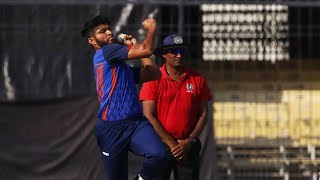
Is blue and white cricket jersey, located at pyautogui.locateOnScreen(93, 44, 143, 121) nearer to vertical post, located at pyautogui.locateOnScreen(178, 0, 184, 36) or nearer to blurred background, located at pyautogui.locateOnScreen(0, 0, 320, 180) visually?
blurred background, located at pyautogui.locateOnScreen(0, 0, 320, 180)

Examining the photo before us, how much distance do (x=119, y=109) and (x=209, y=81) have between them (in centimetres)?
387

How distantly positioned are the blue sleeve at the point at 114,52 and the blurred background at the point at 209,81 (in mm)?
3067

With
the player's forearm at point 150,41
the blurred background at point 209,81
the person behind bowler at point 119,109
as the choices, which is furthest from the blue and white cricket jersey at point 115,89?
the blurred background at point 209,81

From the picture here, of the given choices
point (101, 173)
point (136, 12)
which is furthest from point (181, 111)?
point (136, 12)

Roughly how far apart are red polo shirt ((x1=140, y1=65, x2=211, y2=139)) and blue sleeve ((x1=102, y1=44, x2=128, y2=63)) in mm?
801

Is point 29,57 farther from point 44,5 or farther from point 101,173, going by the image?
point 101,173

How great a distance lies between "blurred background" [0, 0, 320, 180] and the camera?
9.98 meters

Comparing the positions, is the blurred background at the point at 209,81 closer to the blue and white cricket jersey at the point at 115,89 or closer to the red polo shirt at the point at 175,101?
the red polo shirt at the point at 175,101

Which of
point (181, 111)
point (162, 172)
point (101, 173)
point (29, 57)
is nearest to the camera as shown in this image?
point (162, 172)

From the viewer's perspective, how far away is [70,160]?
9.98 m

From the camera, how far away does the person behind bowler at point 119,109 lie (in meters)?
6.88

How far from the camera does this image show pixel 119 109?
23.0ft

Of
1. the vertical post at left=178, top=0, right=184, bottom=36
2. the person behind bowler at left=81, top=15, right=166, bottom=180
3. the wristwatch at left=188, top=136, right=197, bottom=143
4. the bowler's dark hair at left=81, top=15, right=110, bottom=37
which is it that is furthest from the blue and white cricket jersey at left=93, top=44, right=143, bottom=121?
the vertical post at left=178, top=0, right=184, bottom=36

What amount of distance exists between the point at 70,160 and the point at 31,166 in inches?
18.3
